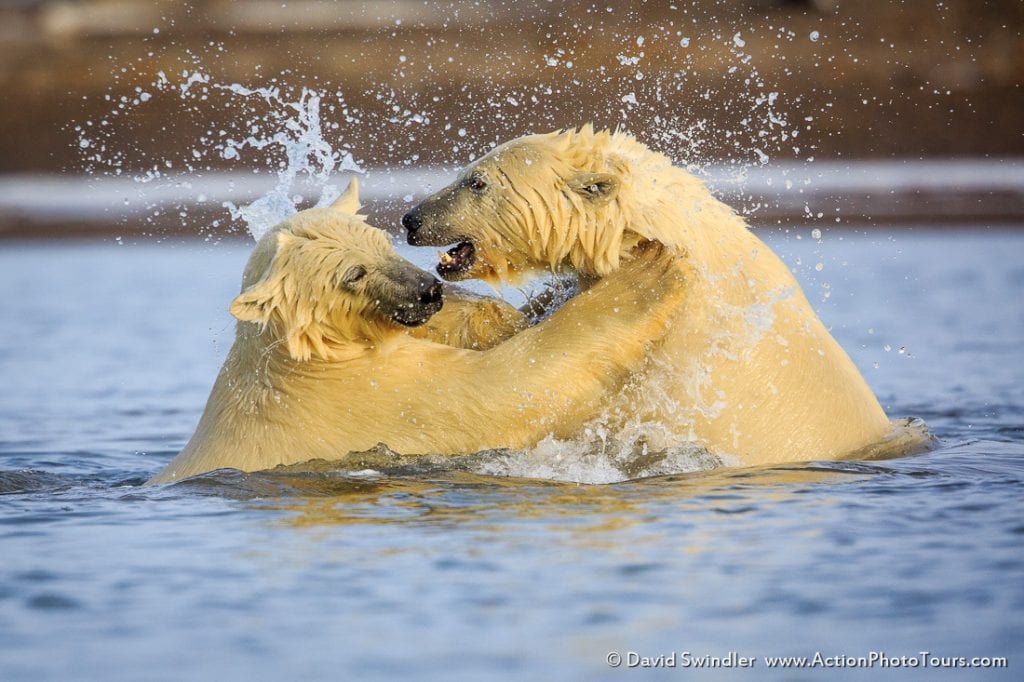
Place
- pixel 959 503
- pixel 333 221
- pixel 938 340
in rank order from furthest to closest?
pixel 938 340 → pixel 333 221 → pixel 959 503

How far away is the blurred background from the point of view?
25453 millimetres

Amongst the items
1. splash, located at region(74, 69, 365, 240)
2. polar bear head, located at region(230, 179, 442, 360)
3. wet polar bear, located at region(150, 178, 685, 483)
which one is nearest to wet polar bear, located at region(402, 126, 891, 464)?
wet polar bear, located at region(150, 178, 685, 483)

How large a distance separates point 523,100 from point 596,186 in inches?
807

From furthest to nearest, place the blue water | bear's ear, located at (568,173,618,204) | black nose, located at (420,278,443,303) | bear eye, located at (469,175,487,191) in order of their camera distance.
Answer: bear eye, located at (469,175,487,191), bear's ear, located at (568,173,618,204), black nose, located at (420,278,443,303), the blue water

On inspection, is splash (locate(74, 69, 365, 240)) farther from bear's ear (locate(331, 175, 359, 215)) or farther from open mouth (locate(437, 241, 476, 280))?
open mouth (locate(437, 241, 476, 280))

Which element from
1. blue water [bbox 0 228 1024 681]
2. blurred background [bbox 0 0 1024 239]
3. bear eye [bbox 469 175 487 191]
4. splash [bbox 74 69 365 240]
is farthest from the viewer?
splash [bbox 74 69 365 240]

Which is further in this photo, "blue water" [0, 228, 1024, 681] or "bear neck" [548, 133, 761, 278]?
"bear neck" [548, 133, 761, 278]

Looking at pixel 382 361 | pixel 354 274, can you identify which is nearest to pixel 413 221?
pixel 354 274

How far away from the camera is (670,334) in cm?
662

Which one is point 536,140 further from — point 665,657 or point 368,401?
point 665,657

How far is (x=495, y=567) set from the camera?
539 cm

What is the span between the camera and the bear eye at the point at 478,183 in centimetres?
692

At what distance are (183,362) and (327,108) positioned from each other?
13.6 metres

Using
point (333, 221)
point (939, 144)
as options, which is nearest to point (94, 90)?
Result: point (939, 144)
